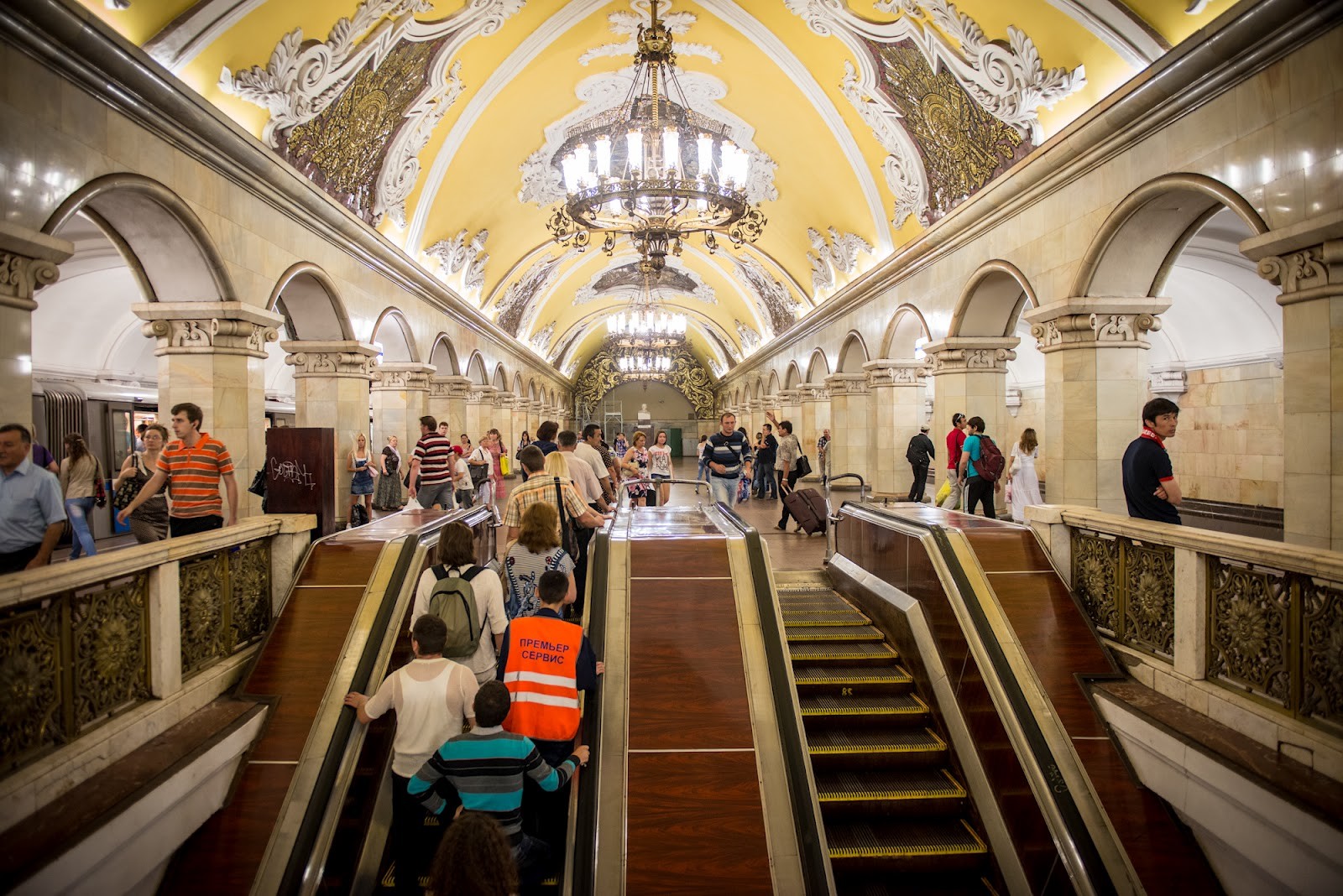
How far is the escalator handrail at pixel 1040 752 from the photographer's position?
332 cm

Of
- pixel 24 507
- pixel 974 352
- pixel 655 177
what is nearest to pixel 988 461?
pixel 974 352

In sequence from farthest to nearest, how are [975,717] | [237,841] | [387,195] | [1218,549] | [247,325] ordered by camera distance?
[387,195], [247,325], [975,717], [1218,549], [237,841]

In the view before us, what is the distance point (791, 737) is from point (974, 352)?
26.2 ft

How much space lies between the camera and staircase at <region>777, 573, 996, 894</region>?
3.69 meters

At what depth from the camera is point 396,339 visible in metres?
12.9

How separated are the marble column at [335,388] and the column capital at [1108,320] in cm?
842

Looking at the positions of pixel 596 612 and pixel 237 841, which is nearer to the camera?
pixel 237 841

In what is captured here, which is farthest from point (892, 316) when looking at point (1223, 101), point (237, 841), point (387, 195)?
point (237, 841)

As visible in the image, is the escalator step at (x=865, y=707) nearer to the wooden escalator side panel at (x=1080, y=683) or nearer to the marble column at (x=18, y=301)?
the wooden escalator side panel at (x=1080, y=683)

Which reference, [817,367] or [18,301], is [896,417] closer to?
[817,367]

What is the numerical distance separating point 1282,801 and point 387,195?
1093 centimetres

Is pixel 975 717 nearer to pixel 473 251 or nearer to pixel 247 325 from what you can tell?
pixel 247 325

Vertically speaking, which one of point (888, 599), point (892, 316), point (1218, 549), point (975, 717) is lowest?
point (975, 717)

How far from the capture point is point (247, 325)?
281 inches
